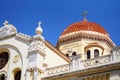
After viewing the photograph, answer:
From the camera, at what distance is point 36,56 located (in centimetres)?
2669

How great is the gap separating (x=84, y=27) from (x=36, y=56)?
12.0m

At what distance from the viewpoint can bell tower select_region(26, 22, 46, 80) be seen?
26156 mm

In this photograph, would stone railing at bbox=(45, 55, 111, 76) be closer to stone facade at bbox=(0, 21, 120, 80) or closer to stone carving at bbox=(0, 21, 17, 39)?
stone facade at bbox=(0, 21, 120, 80)

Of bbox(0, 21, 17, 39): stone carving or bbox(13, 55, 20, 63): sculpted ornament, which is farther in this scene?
bbox(0, 21, 17, 39): stone carving

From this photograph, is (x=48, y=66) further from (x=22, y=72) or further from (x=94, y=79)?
(x=94, y=79)

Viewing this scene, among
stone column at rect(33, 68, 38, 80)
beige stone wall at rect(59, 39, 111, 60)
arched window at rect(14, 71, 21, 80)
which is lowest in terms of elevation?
stone column at rect(33, 68, 38, 80)

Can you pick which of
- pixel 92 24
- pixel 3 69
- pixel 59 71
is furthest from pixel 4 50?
pixel 92 24

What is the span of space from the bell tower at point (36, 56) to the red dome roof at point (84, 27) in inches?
402

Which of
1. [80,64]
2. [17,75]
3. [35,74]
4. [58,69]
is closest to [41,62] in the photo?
[35,74]

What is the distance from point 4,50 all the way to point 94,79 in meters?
9.97

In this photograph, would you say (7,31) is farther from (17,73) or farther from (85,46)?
(85,46)

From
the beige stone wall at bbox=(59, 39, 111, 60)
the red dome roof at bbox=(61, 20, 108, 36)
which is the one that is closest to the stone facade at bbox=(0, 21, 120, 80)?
the beige stone wall at bbox=(59, 39, 111, 60)

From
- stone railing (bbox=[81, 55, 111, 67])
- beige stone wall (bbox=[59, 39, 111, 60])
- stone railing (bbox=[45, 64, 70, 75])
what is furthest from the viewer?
beige stone wall (bbox=[59, 39, 111, 60])

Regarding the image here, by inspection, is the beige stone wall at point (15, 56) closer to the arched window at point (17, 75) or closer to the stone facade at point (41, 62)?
the stone facade at point (41, 62)
